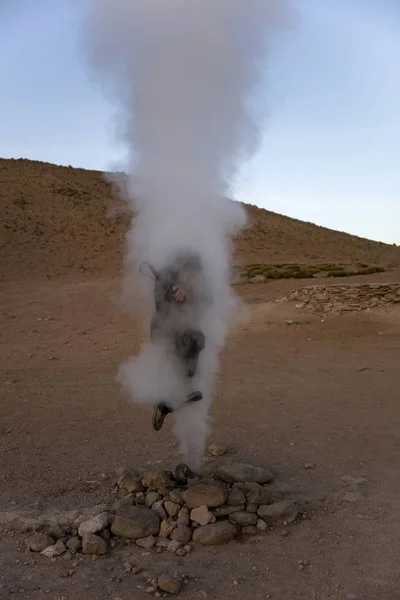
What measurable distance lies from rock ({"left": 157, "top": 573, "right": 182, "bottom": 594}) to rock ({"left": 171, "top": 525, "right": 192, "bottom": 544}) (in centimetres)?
71

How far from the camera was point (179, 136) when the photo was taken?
5.42m

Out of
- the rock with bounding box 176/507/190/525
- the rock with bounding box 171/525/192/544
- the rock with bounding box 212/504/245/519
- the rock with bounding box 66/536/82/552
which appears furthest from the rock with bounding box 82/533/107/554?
the rock with bounding box 212/504/245/519

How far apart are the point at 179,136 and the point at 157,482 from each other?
3.38 meters

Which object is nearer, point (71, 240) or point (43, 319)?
point (43, 319)

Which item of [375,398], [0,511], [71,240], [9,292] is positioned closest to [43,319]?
[9,292]

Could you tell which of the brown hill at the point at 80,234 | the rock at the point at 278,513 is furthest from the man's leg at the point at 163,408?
the brown hill at the point at 80,234

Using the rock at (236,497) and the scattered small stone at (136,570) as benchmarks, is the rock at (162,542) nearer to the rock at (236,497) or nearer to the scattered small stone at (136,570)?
the scattered small stone at (136,570)

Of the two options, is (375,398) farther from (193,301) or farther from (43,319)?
(43,319)

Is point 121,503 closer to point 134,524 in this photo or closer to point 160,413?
point 134,524

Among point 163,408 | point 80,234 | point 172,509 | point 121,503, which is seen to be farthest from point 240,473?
point 80,234

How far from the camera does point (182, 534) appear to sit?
4820mm

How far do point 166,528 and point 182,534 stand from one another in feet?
0.53

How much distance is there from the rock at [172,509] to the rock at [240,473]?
2.49 feet

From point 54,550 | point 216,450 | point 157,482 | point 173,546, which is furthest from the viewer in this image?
point 216,450
